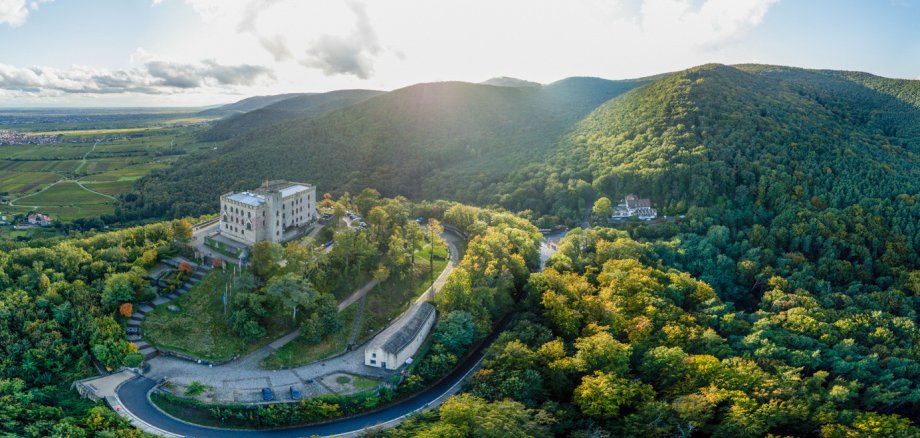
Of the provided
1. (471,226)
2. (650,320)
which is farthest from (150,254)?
(650,320)

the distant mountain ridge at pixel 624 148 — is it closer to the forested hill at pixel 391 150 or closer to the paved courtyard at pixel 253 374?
the forested hill at pixel 391 150

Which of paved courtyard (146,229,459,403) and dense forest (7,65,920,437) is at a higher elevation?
dense forest (7,65,920,437)

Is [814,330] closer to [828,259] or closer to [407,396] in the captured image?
[828,259]

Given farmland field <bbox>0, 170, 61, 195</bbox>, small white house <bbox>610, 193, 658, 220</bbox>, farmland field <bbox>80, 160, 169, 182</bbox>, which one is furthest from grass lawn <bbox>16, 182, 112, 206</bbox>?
small white house <bbox>610, 193, 658, 220</bbox>

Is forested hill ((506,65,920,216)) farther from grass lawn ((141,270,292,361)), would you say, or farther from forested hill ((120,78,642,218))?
grass lawn ((141,270,292,361))

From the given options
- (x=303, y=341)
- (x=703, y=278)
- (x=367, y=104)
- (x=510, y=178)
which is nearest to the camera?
(x=303, y=341)

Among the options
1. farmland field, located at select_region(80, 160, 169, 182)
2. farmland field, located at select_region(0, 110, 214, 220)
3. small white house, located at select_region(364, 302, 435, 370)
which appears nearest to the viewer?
small white house, located at select_region(364, 302, 435, 370)
